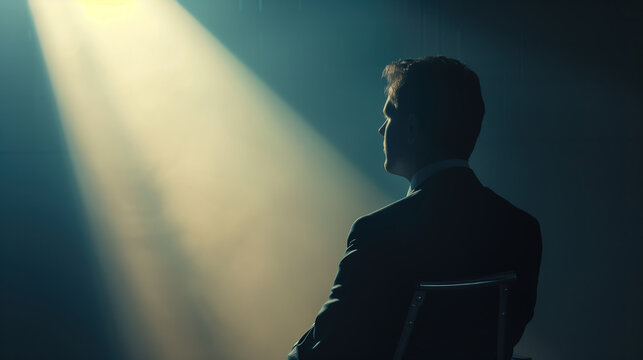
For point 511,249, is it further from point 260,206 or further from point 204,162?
point 204,162

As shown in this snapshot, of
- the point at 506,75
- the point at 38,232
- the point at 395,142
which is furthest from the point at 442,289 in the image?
the point at 38,232

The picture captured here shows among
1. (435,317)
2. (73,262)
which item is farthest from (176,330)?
(435,317)

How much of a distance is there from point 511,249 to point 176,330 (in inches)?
73.3

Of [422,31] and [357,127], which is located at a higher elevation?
[422,31]

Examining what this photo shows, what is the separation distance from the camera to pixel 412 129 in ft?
3.34

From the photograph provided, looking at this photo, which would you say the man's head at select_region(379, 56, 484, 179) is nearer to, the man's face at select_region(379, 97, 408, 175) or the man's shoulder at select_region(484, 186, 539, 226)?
the man's face at select_region(379, 97, 408, 175)

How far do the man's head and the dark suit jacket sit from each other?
0.09 meters

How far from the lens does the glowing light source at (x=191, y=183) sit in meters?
2.22

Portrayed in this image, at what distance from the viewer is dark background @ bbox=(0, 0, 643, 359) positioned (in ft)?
7.30

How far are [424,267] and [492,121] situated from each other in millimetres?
1695

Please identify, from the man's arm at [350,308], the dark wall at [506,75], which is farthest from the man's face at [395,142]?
the dark wall at [506,75]

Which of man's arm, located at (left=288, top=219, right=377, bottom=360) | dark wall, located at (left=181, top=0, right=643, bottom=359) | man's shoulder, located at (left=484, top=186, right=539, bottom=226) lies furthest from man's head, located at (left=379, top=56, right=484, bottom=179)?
dark wall, located at (left=181, top=0, right=643, bottom=359)

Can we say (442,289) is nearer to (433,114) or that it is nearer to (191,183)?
(433,114)

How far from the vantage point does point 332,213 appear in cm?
230
